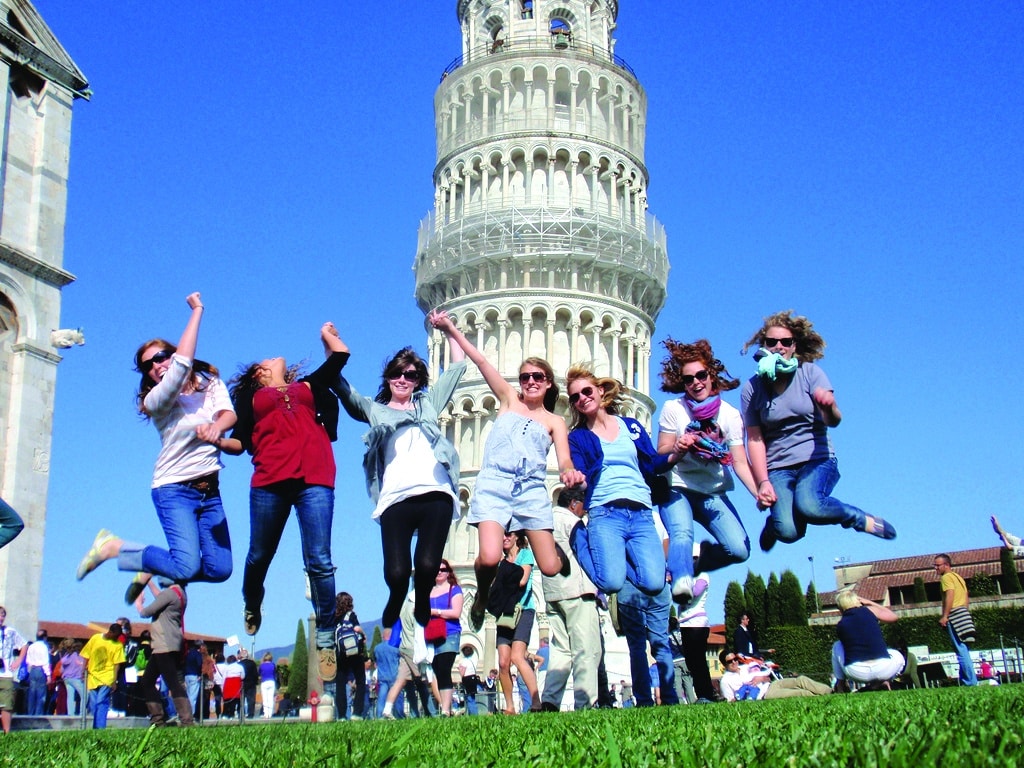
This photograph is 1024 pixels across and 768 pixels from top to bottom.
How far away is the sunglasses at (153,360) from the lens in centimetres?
719

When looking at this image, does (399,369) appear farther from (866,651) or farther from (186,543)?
(866,651)

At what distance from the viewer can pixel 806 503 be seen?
7.41 metres

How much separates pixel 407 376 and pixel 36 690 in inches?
400

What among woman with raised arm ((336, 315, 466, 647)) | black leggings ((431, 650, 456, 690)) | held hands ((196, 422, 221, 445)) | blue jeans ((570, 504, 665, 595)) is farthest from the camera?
black leggings ((431, 650, 456, 690))

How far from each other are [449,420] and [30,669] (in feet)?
113

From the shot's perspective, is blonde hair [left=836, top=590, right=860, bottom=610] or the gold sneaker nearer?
the gold sneaker

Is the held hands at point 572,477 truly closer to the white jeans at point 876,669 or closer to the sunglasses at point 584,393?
the sunglasses at point 584,393

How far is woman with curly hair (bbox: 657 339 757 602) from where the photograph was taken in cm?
776

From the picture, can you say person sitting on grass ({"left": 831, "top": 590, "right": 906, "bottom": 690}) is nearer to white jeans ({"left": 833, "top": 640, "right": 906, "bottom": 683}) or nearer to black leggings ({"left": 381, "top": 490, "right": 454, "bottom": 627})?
white jeans ({"left": 833, "top": 640, "right": 906, "bottom": 683})

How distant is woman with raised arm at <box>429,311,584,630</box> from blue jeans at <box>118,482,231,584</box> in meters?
1.66

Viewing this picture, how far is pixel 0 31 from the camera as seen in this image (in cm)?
2016

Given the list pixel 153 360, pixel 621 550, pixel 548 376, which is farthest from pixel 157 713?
pixel 548 376

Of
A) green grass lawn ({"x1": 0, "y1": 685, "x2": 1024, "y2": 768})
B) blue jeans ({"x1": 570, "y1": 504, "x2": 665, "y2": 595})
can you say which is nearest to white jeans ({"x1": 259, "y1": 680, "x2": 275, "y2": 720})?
blue jeans ({"x1": 570, "y1": 504, "x2": 665, "y2": 595})

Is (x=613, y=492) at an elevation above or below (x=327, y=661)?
above
